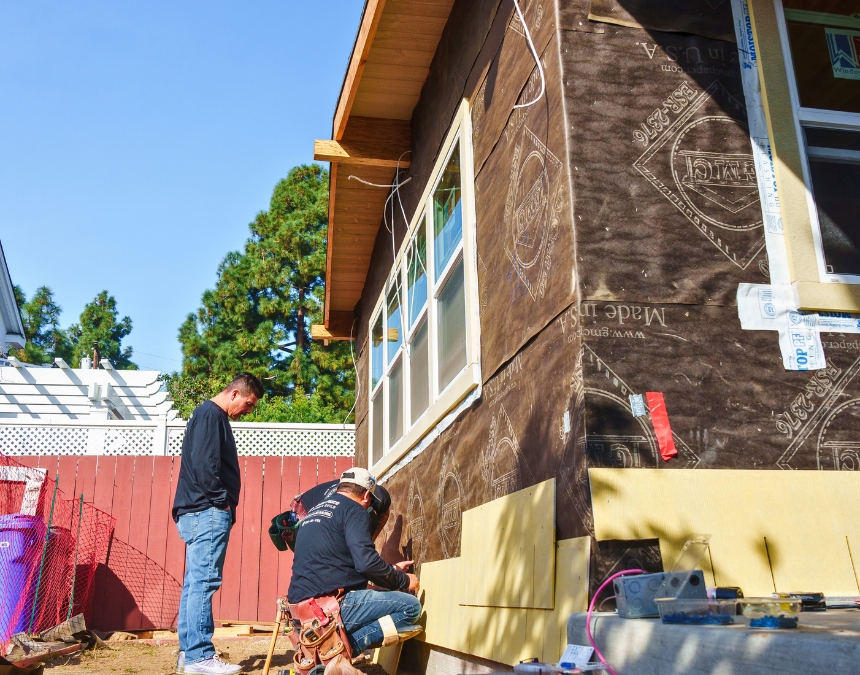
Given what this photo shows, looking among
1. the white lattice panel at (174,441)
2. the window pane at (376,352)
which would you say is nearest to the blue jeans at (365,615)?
the window pane at (376,352)

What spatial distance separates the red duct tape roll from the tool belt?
2.24 meters

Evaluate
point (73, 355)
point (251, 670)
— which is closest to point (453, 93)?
point (251, 670)

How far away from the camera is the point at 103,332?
132ft

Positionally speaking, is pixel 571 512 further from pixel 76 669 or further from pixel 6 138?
pixel 6 138

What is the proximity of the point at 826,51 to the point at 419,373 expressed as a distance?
357 cm

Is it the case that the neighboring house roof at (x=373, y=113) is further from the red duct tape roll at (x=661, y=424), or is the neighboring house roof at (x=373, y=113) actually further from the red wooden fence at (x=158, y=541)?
the red duct tape roll at (x=661, y=424)

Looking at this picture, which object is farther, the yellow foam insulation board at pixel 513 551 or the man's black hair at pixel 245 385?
the man's black hair at pixel 245 385

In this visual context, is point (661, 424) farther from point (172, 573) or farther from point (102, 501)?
point (102, 501)

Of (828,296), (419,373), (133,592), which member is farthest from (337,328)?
(828,296)

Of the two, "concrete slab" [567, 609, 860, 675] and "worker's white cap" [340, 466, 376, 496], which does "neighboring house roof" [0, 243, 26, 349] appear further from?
"concrete slab" [567, 609, 860, 675]

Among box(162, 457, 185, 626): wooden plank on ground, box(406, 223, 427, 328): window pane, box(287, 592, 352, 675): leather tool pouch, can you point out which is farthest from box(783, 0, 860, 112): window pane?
box(162, 457, 185, 626): wooden plank on ground

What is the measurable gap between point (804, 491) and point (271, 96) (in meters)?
18.9

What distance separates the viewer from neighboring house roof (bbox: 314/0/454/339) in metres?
5.34

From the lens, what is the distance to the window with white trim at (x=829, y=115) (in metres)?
3.11
